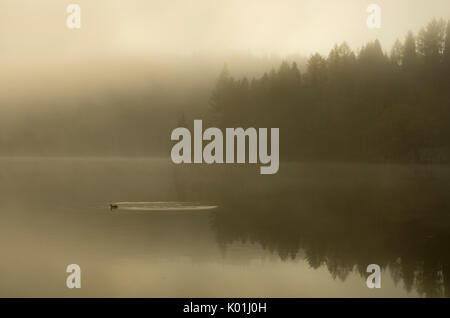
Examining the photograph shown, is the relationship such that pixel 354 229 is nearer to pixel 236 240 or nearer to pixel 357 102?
pixel 236 240

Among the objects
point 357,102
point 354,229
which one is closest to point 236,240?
point 354,229

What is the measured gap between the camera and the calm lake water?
1202 centimetres

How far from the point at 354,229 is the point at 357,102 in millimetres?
20366

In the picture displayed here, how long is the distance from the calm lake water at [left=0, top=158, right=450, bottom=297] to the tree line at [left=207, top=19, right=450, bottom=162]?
645 cm

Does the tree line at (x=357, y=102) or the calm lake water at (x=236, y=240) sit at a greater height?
the tree line at (x=357, y=102)

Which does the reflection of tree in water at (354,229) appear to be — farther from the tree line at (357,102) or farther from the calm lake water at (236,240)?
the tree line at (357,102)

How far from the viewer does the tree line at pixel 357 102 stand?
33956 millimetres

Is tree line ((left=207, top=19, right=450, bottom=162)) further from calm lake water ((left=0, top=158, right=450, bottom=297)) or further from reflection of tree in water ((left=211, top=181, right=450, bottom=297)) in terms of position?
reflection of tree in water ((left=211, top=181, right=450, bottom=297))

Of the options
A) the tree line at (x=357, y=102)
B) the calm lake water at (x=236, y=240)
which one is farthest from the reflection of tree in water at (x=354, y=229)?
the tree line at (x=357, y=102)

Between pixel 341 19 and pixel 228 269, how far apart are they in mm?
18867

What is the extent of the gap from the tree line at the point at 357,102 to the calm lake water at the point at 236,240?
21.2 feet

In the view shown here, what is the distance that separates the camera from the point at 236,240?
15805 mm
